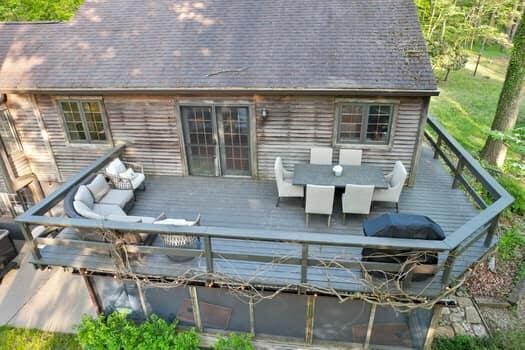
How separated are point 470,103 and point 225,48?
56.6ft

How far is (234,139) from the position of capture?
24.3 feet

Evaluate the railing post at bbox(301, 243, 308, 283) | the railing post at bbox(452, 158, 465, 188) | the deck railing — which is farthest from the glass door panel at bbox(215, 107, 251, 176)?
the railing post at bbox(452, 158, 465, 188)

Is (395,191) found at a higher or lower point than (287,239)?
lower

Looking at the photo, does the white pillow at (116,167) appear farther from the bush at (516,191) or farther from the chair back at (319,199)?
the bush at (516,191)

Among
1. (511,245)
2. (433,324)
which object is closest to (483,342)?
(433,324)

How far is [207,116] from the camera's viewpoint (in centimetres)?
727

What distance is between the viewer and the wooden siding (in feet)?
22.4

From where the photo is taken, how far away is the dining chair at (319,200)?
5680 millimetres

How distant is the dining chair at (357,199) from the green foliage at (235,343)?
9.03ft

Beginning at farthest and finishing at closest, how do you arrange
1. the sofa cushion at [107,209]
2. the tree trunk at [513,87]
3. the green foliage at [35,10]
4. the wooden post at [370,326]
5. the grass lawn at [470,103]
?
the grass lawn at [470,103], the green foliage at [35,10], the tree trunk at [513,87], the sofa cushion at [107,209], the wooden post at [370,326]

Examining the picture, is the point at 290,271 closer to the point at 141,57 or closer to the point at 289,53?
the point at 289,53

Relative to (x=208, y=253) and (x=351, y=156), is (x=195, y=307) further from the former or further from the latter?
(x=351, y=156)

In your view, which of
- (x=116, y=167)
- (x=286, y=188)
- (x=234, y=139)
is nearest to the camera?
(x=286, y=188)

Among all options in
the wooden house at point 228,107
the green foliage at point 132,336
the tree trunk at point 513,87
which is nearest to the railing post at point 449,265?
the wooden house at point 228,107
